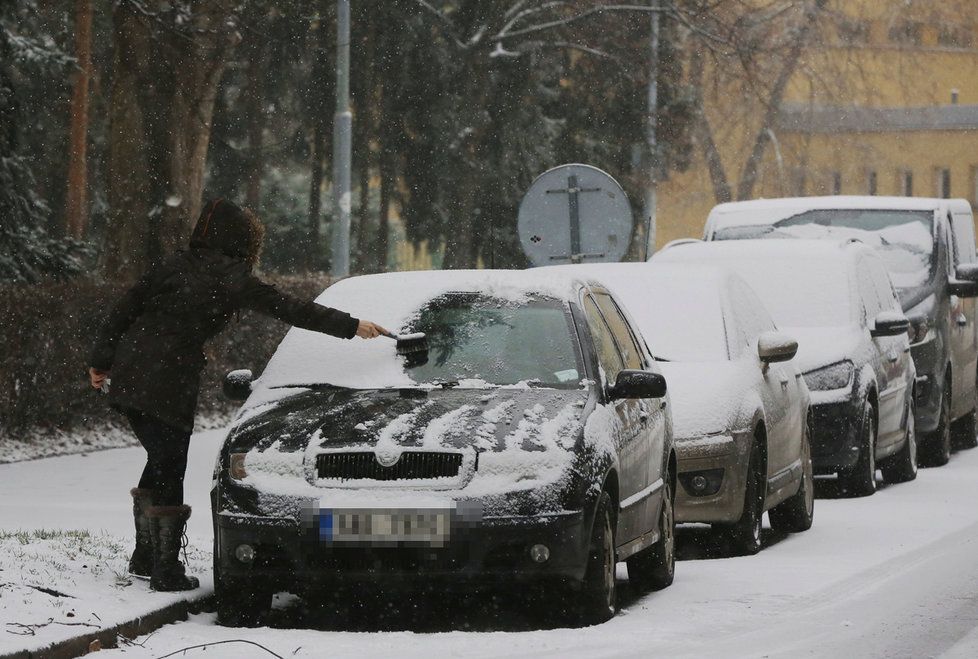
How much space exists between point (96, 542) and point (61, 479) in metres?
5.84

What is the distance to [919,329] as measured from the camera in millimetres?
18578

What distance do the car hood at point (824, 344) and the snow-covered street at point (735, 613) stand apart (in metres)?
1.65

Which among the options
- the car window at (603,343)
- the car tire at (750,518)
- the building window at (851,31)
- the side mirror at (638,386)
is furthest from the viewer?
the building window at (851,31)

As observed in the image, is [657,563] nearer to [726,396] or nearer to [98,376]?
[726,396]

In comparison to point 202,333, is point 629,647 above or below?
below

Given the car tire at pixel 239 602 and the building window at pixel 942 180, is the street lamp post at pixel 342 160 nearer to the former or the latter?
the car tire at pixel 239 602

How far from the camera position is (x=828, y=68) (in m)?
49.9

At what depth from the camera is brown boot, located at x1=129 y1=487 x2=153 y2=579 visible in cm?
961

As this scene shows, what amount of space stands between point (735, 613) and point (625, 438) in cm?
87

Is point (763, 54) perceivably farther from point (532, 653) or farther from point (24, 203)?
point (532, 653)

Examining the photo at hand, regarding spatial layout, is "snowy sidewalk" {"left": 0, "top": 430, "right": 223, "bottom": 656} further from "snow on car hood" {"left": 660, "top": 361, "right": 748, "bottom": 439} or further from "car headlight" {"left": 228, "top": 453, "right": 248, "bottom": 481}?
"snow on car hood" {"left": 660, "top": 361, "right": 748, "bottom": 439}

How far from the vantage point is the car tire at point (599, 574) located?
8898 millimetres

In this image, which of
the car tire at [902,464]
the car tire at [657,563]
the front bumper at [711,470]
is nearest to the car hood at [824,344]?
the car tire at [902,464]

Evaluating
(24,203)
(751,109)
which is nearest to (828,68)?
(751,109)
